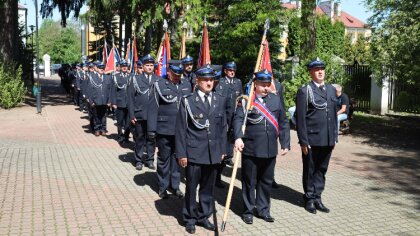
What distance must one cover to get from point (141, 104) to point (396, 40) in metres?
7.32

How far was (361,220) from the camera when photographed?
6238 millimetres

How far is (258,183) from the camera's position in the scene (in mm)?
6215

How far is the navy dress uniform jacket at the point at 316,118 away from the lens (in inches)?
255

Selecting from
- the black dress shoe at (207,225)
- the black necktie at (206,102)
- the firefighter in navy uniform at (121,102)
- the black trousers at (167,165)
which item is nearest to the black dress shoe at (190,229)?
the black dress shoe at (207,225)

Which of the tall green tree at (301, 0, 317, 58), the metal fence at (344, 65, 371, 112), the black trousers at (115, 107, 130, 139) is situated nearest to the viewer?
the black trousers at (115, 107, 130, 139)

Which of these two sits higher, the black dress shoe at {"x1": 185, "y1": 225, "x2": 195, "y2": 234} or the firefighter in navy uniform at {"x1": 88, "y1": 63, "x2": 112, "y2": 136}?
the firefighter in navy uniform at {"x1": 88, "y1": 63, "x2": 112, "y2": 136}

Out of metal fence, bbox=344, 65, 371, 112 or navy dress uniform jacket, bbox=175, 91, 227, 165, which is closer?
navy dress uniform jacket, bbox=175, 91, 227, 165

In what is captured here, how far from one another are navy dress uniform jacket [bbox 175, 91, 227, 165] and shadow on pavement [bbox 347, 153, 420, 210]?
338 cm

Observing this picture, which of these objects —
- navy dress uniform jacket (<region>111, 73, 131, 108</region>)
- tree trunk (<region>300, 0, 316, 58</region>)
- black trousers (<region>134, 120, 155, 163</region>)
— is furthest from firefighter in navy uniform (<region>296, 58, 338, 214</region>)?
tree trunk (<region>300, 0, 316, 58</region>)

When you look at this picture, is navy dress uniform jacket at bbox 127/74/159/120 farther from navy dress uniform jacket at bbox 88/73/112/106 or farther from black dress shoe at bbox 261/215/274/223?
navy dress uniform jacket at bbox 88/73/112/106

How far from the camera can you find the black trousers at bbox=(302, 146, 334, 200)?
664 cm

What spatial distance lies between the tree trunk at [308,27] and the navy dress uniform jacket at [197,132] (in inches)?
434

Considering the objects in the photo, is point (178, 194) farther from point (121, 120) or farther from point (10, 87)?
point (10, 87)

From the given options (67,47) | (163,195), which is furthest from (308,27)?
(67,47)
